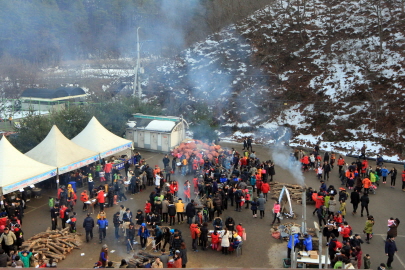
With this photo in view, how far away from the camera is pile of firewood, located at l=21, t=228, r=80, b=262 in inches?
400

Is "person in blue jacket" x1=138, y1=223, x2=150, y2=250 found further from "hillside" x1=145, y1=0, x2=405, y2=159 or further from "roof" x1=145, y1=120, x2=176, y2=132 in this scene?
"hillside" x1=145, y1=0, x2=405, y2=159

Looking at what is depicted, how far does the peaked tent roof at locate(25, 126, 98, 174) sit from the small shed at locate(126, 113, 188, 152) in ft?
19.6

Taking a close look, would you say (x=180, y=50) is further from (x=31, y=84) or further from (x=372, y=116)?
(x=372, y=116)

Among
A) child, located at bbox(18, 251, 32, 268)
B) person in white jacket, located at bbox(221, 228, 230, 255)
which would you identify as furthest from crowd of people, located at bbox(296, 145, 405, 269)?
child, located at bbox(18, 251, 32, 268)

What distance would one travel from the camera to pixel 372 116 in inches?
1010

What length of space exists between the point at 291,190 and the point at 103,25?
3986cm

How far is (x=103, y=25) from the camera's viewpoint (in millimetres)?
47938

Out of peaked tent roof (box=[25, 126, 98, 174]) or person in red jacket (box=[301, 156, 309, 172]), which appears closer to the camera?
peaked tent roof (box=[25, 126, 98, 174])

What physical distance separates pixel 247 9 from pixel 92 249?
Result: 3611 centimetres

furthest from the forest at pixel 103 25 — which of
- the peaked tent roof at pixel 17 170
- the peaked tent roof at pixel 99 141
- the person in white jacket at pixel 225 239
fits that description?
the person in white jacket at pixel 225 239

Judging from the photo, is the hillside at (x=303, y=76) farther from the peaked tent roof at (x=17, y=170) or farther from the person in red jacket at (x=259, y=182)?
the peaked tent roof at (x=17, y=170)

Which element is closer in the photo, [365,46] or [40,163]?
[40,163]

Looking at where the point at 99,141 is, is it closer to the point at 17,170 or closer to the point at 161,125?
the point at 17,170

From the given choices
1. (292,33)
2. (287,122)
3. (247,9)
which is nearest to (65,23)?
(247,9)
